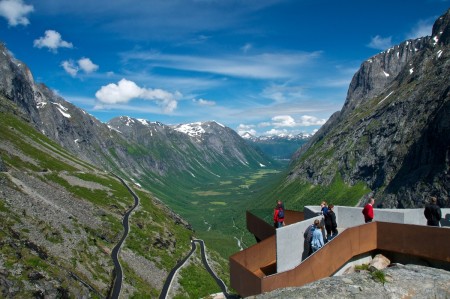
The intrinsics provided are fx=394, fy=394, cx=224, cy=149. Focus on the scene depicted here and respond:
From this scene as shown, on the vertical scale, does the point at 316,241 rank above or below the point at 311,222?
below

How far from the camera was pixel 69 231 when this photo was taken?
102812 millimetres

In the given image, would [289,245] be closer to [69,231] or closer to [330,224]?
[330,224]

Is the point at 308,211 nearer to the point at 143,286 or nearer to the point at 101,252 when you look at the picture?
the point at 143,286

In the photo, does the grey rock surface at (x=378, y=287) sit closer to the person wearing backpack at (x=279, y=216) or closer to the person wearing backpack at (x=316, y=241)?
the person wearing backpack at (x=316, y=241)

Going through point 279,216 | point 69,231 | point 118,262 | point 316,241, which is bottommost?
point 118,262

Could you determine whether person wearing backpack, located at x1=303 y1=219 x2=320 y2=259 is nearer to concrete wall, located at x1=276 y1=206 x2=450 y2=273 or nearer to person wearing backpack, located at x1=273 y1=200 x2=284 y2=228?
concrete wall, located at x1=276 y1=206 x2=450 y2=273

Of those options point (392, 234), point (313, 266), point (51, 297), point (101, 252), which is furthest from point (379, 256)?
point (101, 252)

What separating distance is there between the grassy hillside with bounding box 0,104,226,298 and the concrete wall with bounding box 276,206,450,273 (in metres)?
50.7

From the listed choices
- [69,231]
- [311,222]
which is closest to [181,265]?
[69,231]

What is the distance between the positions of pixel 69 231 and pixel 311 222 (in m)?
93.4

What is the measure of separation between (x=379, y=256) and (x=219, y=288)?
9524 cm

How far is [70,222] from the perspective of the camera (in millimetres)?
109312

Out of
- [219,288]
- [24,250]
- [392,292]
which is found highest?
[392,292]

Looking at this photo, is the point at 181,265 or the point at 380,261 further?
the point at 181,265
